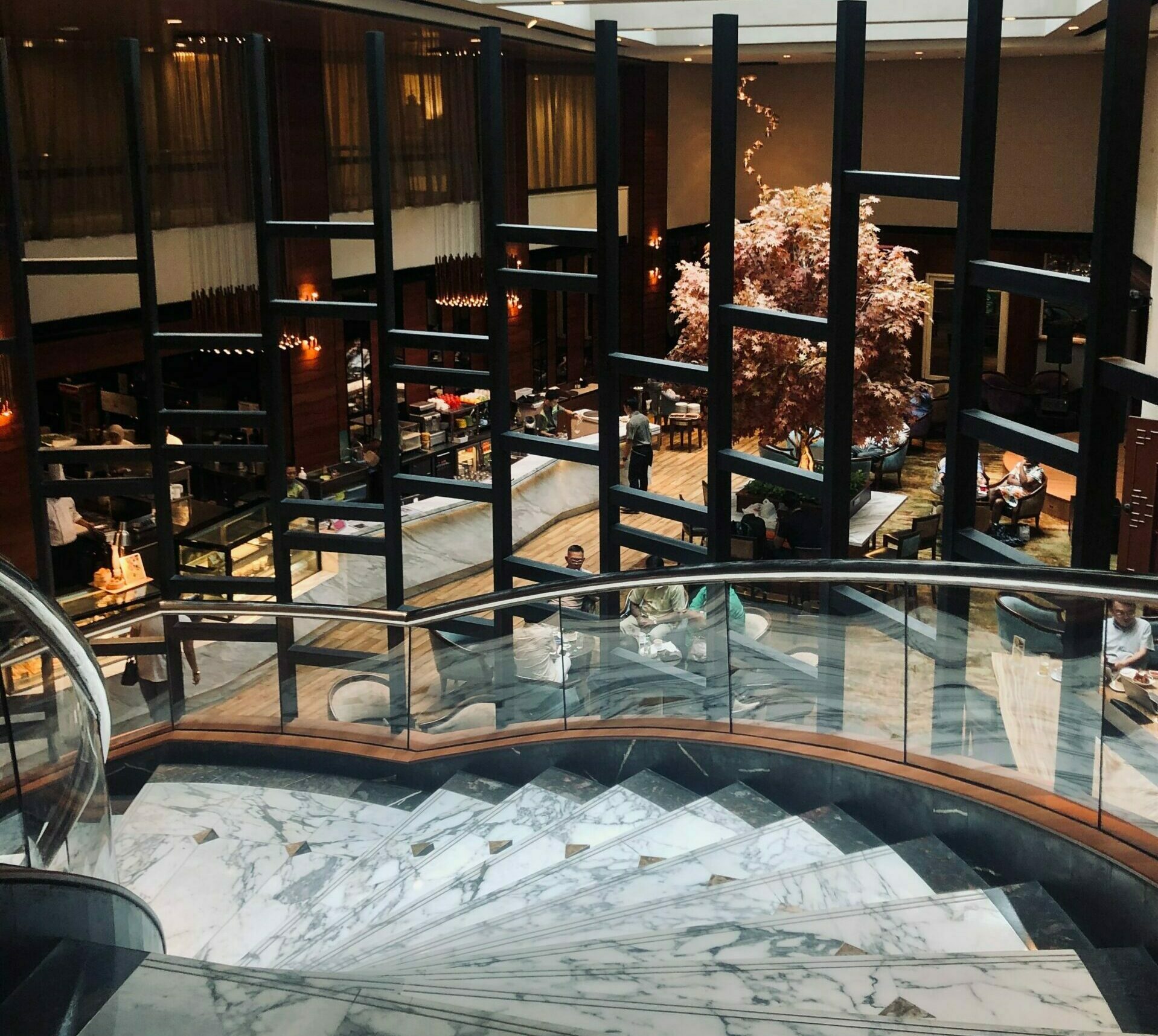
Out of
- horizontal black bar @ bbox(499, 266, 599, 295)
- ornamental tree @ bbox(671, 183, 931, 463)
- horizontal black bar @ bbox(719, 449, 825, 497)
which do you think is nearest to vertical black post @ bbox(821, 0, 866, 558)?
horizontal black bar @ bbox(719, 449, 825, 497)

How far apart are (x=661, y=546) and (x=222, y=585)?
10.6 ft

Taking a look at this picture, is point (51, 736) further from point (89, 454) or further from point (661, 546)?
point (89, 454)

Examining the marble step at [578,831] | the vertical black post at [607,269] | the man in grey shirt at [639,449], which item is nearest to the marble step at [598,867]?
the marble step at [578,831]

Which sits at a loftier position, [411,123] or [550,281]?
[411,123]

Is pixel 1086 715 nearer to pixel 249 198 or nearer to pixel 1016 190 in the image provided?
pixel 249 198

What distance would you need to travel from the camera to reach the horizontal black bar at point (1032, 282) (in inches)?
190

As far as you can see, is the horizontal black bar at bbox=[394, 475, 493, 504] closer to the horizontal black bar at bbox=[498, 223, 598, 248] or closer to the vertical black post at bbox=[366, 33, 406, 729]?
the vertical black post at bbox=[366, 33, 406, 729]

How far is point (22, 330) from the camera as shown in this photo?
7969 mm

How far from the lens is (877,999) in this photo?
8.77ft

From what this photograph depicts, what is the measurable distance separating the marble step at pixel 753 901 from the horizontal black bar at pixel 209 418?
203 inches

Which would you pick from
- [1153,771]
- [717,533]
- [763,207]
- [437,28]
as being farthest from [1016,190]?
[1153,771]

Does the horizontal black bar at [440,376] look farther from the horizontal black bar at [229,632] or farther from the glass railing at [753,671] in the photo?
the horizontal black bar at [229,632]

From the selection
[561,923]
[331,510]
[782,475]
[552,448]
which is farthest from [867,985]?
[331,510]

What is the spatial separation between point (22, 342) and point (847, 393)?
5122mm
